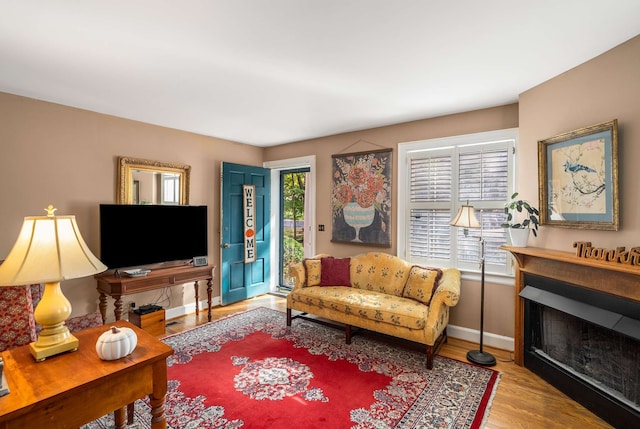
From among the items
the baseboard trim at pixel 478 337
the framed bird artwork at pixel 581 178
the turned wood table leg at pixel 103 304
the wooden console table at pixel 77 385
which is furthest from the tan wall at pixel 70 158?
the framed bird artwork at pixel 581 178

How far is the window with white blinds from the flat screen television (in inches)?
105

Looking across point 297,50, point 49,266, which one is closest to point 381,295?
point 297,50

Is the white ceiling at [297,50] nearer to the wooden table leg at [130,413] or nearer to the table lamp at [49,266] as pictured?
the table lamp at [49,266]

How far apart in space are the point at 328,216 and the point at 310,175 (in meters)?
0.72

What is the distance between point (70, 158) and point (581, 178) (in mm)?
4737

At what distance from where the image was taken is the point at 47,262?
1394 mm

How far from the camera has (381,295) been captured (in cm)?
346

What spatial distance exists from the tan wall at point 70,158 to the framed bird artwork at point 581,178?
4.17 m

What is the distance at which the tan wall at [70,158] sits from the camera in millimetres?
2959

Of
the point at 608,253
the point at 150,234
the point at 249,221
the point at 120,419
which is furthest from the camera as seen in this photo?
the point at 249,221

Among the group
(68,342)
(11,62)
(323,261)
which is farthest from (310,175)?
(68,342)

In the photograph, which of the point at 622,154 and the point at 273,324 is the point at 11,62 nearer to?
the point at 273,324

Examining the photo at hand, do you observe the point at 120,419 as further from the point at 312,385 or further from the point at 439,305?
the point at 439,305

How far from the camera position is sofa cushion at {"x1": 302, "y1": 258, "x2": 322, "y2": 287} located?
12.7 feet
